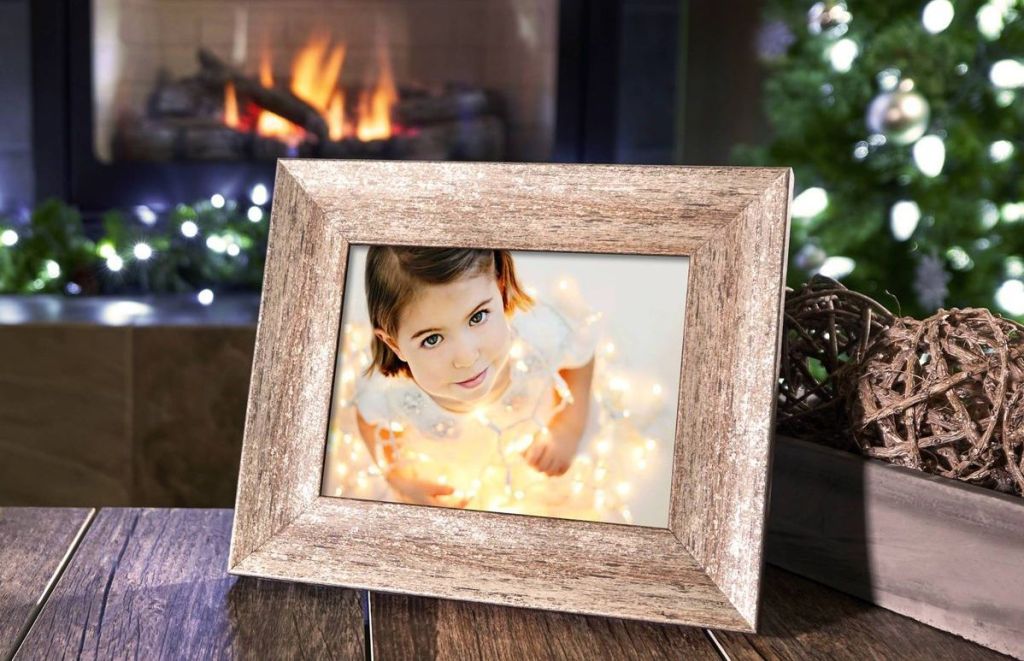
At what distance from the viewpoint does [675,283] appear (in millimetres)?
535

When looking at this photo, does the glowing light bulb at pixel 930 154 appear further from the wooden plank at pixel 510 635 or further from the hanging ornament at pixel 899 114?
the wooden plank at pixel 510 635

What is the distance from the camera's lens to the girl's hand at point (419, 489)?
1.78ft

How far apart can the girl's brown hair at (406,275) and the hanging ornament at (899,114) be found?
1.34m

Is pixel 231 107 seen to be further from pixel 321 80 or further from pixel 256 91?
pixel 321 80

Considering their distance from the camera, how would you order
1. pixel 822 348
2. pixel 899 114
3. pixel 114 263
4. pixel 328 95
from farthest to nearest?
pixel 328 95 < pixel 114 263 < pixel 899 114 < pixel 822 348

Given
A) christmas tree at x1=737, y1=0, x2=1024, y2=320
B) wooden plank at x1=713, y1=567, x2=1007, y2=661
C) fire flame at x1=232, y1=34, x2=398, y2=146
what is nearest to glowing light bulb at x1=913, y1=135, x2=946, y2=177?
christmas tree at x1=737, y1=0, x2=1024, y2=320

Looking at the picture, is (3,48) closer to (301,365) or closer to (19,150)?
(19,150)

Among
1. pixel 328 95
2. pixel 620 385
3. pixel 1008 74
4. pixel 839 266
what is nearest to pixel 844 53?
pixel 1008 74

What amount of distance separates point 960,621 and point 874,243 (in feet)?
5.24

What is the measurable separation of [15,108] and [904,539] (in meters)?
2.06

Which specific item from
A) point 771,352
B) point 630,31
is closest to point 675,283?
point 771,352

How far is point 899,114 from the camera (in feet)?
5.54

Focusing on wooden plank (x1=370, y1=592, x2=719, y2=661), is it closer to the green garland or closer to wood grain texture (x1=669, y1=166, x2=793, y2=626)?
wood grain texture (x1=669, y1=166, x2=793, y2=626)

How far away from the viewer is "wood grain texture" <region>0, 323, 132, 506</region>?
59.6 inches
